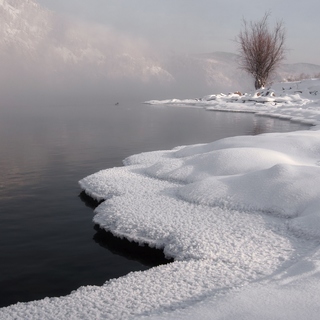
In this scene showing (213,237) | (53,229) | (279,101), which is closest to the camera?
(213,237)

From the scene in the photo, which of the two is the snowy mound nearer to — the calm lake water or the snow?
the calm lake water

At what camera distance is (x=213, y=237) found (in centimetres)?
641

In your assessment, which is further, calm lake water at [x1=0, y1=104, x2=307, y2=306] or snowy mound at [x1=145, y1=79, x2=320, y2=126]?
snowy mound at [x1=145, y1=79, x2=320, y2=126]

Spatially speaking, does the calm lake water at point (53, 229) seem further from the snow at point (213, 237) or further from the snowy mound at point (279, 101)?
the snowy mound at point (279, 101)

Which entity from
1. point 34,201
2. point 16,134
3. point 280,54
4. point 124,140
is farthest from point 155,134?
point 280,54

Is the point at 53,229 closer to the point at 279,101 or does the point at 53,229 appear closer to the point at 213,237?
the point at 213,237

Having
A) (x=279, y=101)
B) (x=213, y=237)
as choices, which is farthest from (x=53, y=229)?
(x=279, y=101)

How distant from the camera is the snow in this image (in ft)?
14.5

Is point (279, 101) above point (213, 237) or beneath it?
above

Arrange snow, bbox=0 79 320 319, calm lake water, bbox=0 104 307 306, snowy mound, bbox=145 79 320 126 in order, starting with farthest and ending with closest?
snowy mound, bbox=145 79 320 126 < calm lake water, bbox=0 104 307 306 < snow, bbox=0 79 320 319

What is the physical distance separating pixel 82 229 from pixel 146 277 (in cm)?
284

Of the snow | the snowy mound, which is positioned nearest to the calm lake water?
the snow

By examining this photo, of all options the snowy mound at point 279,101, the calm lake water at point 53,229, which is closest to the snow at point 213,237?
the calm lake water at point 53,229

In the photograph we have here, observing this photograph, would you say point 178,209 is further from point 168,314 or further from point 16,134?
point 16,134
